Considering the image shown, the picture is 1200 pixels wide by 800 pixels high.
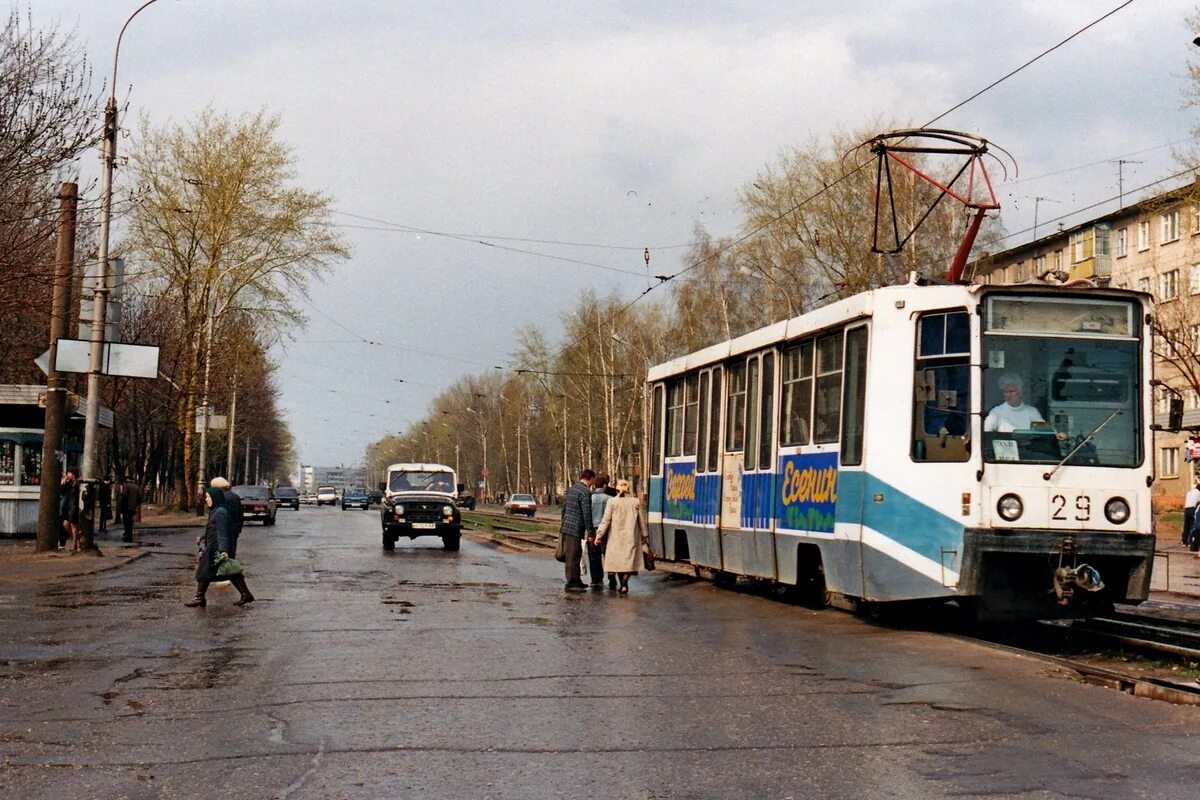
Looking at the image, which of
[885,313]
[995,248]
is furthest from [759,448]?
[995,248]

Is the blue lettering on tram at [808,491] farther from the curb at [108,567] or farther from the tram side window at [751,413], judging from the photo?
the curb at [108,567]

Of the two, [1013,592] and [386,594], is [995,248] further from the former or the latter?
[1013,592]

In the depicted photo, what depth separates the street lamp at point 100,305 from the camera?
26531 millimetres

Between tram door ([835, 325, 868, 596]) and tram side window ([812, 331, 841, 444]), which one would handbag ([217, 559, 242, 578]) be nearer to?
tram side window ([812, 331, 841, 444])

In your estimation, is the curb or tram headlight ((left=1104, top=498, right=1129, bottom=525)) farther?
the curb

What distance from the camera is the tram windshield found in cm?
1367

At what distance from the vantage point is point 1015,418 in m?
13.7

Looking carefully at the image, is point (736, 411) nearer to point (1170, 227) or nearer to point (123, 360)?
point (123, 360)

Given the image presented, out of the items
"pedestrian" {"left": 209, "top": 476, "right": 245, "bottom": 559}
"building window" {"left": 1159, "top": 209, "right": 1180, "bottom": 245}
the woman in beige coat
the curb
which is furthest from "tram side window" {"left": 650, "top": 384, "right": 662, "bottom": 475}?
"building window" {"left": 1159, "top": 209, "right": 1180, "bottom": 245}

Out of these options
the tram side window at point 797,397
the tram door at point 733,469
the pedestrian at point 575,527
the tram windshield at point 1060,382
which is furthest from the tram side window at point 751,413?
the tram windshield at point 1060,382

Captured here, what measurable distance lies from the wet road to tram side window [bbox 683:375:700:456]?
4.74 m

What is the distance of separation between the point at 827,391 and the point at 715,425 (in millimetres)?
4513

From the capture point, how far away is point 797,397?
17000 millimetres

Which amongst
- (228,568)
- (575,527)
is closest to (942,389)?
(575,527)
